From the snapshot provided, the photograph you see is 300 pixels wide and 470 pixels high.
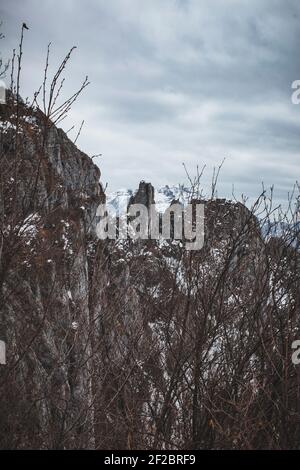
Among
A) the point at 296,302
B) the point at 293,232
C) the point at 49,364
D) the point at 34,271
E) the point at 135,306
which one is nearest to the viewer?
the point at 296,302

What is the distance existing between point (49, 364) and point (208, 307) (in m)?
7.14

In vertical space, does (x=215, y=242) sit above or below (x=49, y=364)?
above

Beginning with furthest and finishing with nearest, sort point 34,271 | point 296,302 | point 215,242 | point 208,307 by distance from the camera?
1. point 34,271
2. point 215,242
3. point 296,302
4. point 208,307

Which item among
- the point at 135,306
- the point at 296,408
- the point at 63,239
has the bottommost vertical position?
the point at 296,408

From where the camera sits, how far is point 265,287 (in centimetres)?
453

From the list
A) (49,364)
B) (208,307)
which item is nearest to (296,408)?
(208,307)
